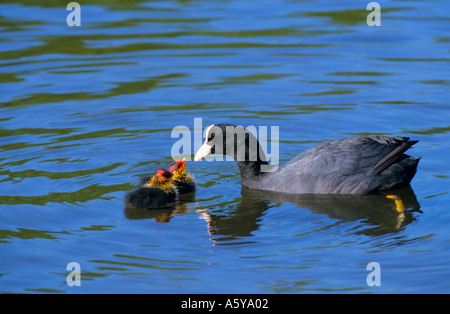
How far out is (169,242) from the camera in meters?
6.78

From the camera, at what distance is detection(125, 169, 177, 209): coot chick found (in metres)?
7.58

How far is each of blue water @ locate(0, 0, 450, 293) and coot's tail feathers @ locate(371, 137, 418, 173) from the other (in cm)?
35

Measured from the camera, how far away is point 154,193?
771 centimetres

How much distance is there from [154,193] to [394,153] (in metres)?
2.38

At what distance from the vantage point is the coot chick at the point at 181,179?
7.97m
